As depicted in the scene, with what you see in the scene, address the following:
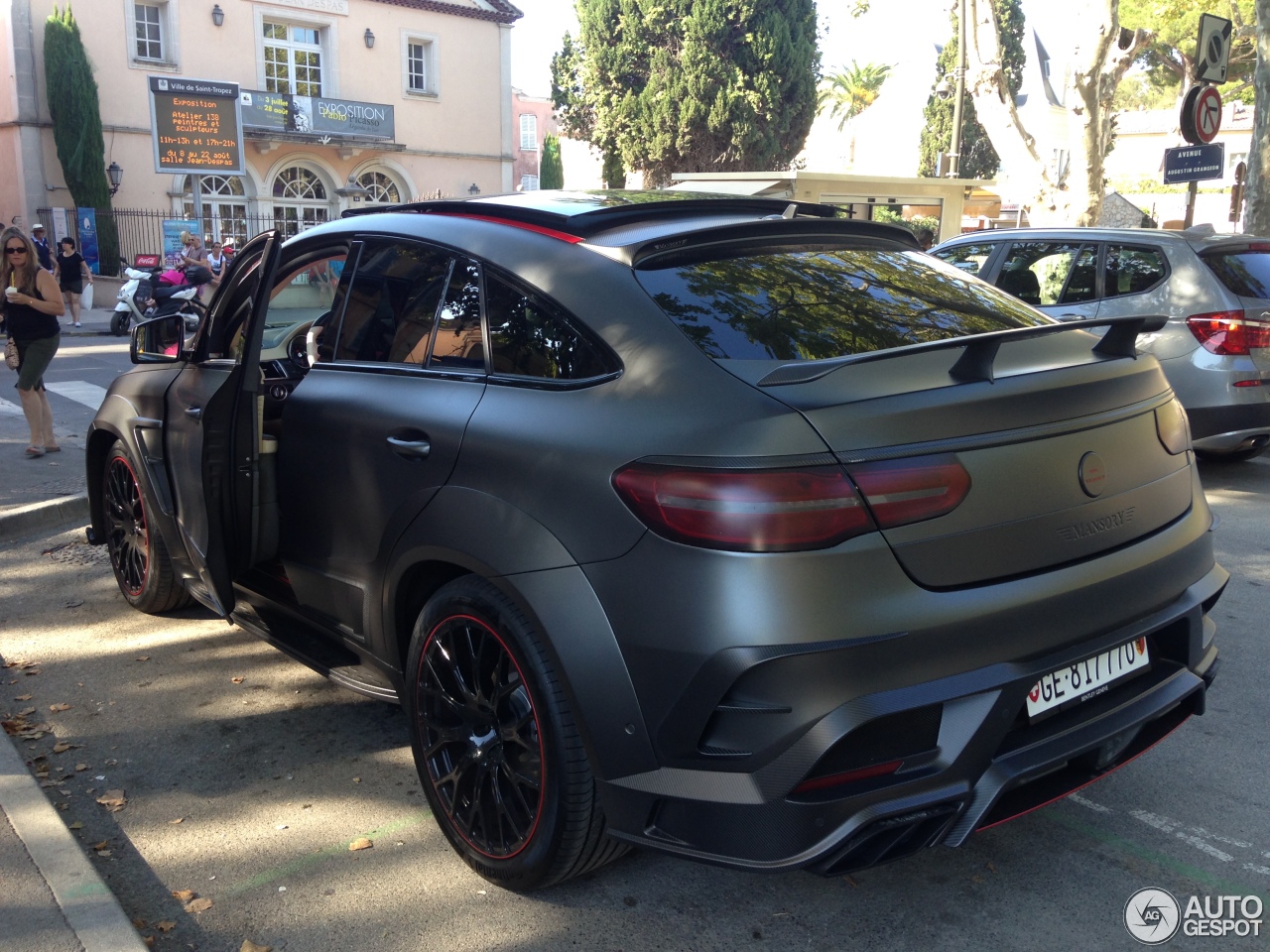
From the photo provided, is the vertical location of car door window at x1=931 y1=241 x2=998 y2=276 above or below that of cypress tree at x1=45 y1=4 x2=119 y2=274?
below

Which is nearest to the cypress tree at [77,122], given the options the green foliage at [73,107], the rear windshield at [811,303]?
the green foliage at [73,107]

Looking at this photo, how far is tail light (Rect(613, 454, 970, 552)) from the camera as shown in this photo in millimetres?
2244

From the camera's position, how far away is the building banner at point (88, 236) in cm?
2647

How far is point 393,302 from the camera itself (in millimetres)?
3410

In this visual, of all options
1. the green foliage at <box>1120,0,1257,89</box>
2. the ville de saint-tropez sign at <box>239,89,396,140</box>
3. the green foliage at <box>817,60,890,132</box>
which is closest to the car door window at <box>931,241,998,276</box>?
the green foliage at <box>1120,0,1257,89</box>

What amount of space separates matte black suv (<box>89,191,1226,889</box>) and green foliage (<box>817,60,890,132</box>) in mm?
66967

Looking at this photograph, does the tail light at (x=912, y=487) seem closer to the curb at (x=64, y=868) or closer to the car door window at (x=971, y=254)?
the curb at (x=64, y=868)

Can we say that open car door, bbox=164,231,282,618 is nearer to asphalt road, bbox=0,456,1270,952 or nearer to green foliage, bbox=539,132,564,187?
asphalt road, bbox=0,456,1270,952

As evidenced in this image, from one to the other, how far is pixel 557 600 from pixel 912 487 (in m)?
0.82

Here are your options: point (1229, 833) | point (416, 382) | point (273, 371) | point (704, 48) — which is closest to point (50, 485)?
A: point (273, 371)

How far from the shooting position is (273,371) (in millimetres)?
4680

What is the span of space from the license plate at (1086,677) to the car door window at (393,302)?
73.8 inches

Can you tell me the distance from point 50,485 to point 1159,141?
234 ft

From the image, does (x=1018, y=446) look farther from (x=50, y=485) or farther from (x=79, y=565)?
(x=50, y=485)
